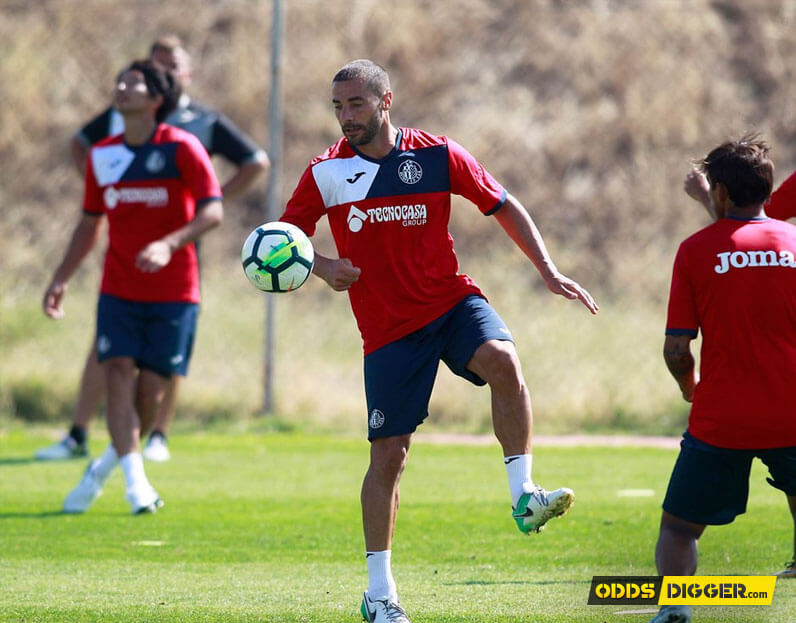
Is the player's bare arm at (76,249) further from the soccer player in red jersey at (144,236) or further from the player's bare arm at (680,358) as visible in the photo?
the player's bare arm at (680,358)

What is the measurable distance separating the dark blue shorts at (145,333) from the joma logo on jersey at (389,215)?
12.2 feet

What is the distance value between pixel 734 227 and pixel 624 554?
2.73 metres

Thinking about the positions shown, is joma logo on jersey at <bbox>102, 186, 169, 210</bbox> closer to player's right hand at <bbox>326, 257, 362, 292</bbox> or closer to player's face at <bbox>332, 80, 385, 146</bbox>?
player's face at <bbox>332, 80, 385, 146</bbox>

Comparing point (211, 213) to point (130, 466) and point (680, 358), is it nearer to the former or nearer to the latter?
point (130, 466)

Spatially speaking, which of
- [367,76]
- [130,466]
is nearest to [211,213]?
[130,466]

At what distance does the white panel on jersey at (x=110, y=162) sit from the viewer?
9578mm

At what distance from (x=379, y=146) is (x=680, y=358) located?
5.31 ft

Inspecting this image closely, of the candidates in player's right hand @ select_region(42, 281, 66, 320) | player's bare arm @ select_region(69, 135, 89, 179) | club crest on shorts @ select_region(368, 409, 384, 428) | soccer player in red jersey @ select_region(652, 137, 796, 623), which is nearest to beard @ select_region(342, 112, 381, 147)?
club crest on shorts @ select_region(368, 409, 384, 428)

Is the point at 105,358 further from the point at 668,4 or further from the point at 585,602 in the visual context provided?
the point at 668,4

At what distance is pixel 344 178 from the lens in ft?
19.4

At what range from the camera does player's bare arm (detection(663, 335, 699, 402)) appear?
5.29 meters

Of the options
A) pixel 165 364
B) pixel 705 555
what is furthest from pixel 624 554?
pixel 165 364

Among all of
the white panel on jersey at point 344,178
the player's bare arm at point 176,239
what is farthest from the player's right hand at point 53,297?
the white panel on jersey at point 344,178

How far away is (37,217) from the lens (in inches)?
966
